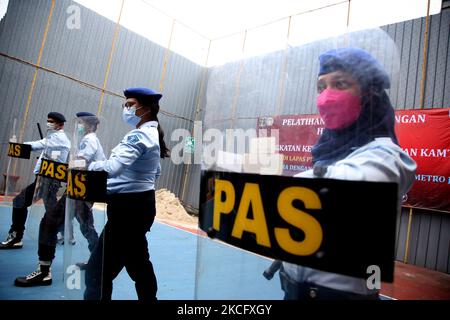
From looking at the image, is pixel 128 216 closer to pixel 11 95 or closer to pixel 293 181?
pixel 293 181

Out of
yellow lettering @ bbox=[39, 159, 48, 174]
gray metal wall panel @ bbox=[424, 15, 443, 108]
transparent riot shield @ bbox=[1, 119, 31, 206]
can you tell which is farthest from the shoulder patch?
gray metal wall panel @ bbox=[424, 15, 443, 108]

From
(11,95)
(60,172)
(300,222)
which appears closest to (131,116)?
(60,172)

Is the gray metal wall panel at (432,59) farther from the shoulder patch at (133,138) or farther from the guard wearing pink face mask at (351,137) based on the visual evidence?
the guard wearing pink face mask at (351,137)

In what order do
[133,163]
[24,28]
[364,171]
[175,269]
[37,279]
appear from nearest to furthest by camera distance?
[364,171], [133,163], [37,279], [175,269], [24,28]

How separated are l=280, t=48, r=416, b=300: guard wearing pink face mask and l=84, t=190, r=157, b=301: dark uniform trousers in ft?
4.76

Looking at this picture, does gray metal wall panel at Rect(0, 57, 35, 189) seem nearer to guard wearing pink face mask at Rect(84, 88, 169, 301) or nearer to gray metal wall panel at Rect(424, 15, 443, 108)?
guard wearing pink face mask at Rect(84, 88, 169, 301)

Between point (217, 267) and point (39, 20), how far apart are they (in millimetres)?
8748

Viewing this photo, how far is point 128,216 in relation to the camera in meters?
1.99

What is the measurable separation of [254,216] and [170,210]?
8.17 m

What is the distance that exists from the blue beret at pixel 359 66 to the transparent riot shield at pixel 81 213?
1469 mm
